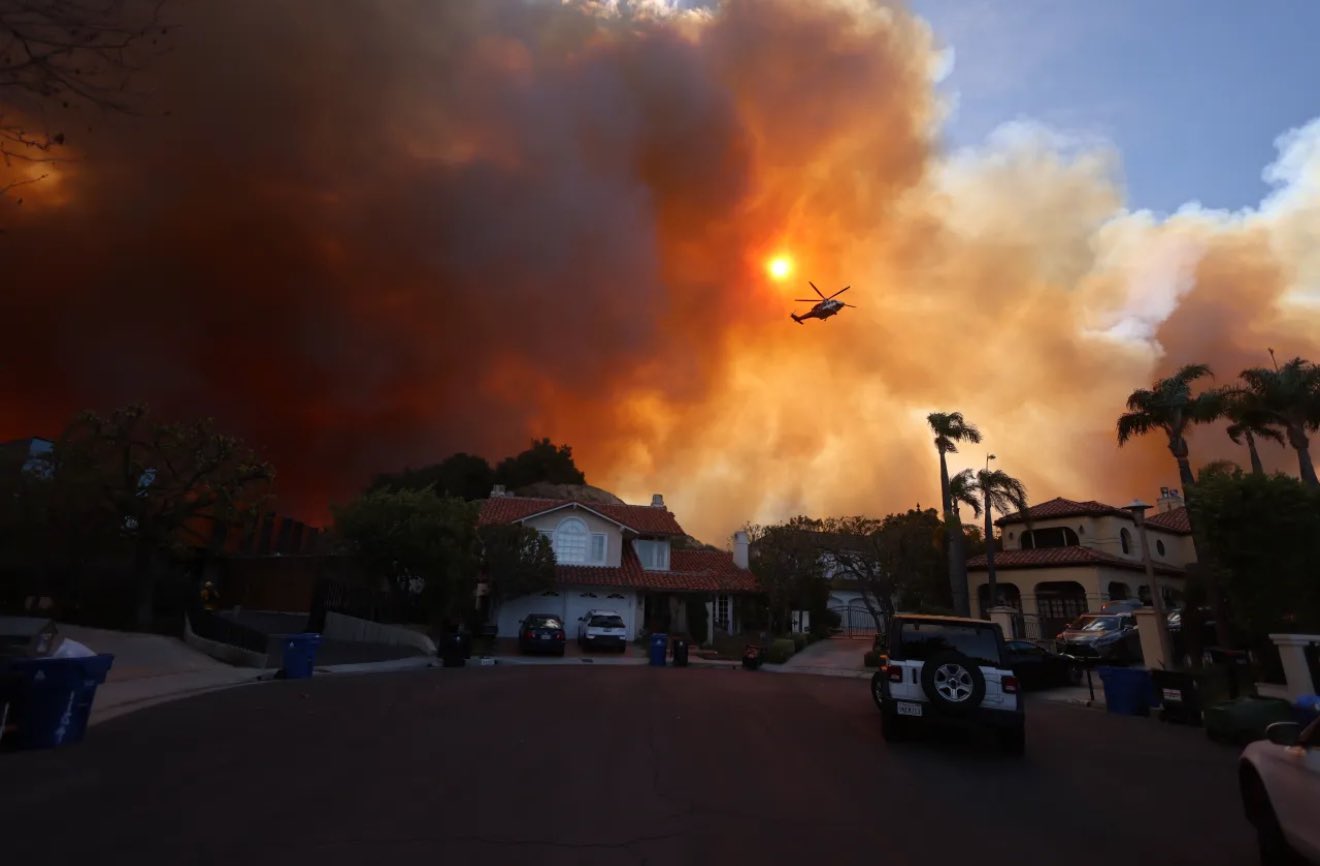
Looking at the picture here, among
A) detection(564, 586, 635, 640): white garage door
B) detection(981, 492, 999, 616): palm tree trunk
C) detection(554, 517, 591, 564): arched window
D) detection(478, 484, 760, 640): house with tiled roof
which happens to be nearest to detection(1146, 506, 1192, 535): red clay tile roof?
detection(981, 492, 999, 616): palm tree trunk

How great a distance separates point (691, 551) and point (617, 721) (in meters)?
Result: 32.7

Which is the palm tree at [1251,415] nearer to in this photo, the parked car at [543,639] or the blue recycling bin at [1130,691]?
the blue recycling bin at [1130,691]

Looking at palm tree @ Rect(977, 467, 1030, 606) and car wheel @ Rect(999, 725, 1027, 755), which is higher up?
palm tree @ Rect(977, 467, 1030, 606)

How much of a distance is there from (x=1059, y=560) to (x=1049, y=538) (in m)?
5.61

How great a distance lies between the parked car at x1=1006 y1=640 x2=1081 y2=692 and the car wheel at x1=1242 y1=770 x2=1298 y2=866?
15.8m

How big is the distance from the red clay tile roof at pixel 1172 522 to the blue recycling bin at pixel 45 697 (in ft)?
171

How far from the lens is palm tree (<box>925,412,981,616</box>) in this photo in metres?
36.9

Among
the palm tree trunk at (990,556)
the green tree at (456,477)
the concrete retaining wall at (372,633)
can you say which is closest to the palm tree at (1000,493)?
the palm tree trunk at (990,556)

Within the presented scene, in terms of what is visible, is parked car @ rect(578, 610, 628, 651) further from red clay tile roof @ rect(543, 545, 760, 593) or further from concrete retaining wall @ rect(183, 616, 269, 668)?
concrete retaining wall @ rect(183, 616, 269, 668)

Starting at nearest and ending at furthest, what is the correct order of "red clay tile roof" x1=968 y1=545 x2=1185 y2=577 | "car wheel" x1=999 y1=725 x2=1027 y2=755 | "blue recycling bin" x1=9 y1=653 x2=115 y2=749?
1. "blue recycling bin" x1=9 y1=653 x2=115 y2=749
2. "car wheel" x1=999 y1=725 x2=1027 y2=755
3. "red clay tile roof" x1=968 y1=545 x2=1185 y2=577

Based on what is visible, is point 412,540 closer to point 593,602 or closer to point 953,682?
point 593,602

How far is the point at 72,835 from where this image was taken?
5.29 meters

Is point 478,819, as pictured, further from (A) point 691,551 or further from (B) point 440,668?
(A) point 691,551

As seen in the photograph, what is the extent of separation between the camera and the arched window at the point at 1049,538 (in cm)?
4300
